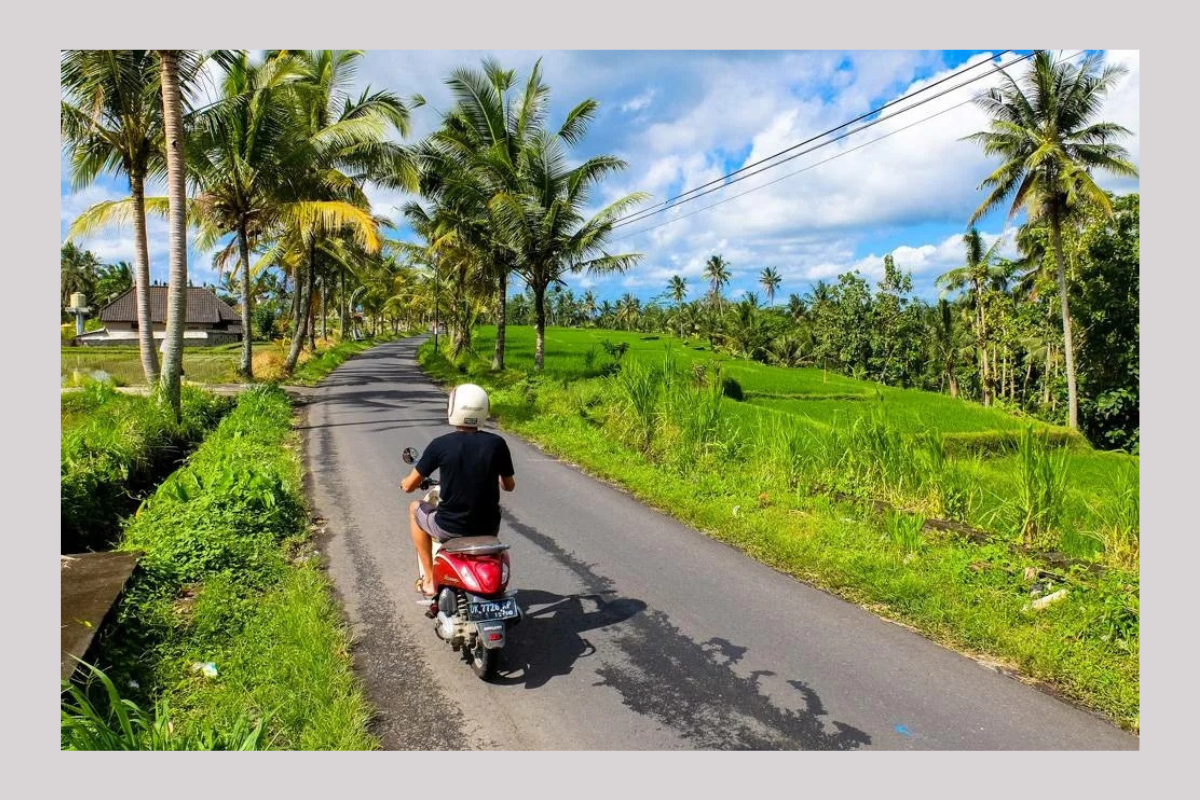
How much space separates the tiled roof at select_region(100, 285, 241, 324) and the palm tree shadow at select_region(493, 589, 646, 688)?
49338mm

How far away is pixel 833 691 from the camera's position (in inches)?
161

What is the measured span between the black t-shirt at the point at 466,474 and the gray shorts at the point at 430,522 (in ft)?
0.15

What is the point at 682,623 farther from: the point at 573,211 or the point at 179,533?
the point at 573,211

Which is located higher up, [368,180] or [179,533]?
[368,180]

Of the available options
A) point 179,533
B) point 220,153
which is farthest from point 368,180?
point 179,533

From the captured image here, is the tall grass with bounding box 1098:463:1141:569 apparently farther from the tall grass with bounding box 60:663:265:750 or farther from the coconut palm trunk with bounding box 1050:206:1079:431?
the coconut palm trunk with bounding box 1050:206:1079:431

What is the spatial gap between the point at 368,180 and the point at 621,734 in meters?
22.4

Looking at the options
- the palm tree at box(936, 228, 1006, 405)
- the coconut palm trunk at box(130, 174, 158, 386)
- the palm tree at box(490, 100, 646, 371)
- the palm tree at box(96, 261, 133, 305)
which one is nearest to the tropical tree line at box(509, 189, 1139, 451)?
the palm tree at box(936, 228, 1006, 405)

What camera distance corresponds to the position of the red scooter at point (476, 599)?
413cm

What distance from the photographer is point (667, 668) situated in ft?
14.4

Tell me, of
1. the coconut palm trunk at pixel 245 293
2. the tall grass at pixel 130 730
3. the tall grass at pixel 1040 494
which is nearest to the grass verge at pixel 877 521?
the tall grass at pixel 1040 494

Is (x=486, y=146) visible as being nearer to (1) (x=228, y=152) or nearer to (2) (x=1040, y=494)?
(1) (x=228, y=152)

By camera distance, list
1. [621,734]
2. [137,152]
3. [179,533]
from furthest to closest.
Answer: [137,152] → [179,533] → [621,734]

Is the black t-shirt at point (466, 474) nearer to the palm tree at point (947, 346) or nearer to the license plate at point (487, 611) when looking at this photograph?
the license plate at point (487, 611)
